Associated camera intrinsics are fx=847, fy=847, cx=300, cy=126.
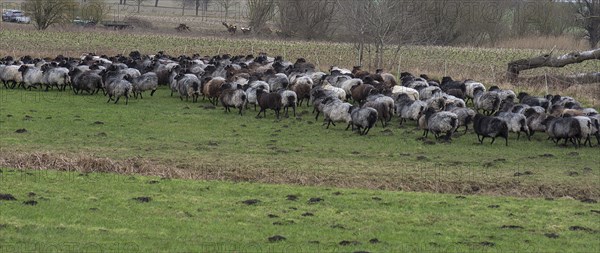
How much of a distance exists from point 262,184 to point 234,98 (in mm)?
12201

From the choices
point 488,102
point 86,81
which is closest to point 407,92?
point 488,102

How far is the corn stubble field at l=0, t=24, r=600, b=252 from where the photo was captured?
13.7 meters

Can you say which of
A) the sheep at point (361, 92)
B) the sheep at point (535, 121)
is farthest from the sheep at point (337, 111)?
the sheep at point (535, 121)

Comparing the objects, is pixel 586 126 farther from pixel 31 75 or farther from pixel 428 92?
pixel 31 75

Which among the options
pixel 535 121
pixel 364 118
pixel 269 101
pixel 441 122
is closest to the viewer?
pixel 441 122

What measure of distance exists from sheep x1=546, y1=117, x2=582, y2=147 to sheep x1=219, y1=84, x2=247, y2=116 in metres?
10.8

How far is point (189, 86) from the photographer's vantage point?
33.9 m

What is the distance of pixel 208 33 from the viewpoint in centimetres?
8444

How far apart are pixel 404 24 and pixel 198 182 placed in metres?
42.8

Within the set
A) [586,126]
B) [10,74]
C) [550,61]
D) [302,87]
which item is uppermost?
[550,61]

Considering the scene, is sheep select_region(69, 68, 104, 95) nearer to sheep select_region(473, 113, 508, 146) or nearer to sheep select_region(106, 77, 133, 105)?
sheep select_region(106, 77, 133, 105)

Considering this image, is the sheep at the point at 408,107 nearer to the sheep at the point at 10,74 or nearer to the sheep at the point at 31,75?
the sheep at the point at 31,75

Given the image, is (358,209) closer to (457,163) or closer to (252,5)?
(457,163)

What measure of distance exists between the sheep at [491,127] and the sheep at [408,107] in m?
2.69
